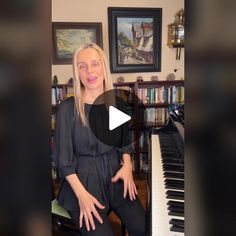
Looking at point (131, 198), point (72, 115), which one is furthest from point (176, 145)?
point (72, 115)

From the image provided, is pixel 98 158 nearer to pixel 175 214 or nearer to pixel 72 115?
pixel 72 115

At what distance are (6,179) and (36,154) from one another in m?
0.02

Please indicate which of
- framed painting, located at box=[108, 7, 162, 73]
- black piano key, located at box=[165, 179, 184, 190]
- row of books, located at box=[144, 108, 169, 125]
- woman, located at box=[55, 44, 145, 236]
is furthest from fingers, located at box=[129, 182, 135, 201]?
framed painting, located at box=[108, 7, 162, 73]

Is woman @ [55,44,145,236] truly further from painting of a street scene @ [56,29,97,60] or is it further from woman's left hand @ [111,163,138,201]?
painting of a street scene @ [56,29,97,60]

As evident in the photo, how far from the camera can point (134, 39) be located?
2.66 metres

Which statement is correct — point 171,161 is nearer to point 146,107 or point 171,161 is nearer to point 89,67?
point 89,67

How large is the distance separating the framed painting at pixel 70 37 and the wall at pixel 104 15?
0.06m

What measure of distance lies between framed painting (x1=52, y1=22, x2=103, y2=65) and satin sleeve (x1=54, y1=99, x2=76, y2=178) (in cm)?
148

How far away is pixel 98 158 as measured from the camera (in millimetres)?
1149

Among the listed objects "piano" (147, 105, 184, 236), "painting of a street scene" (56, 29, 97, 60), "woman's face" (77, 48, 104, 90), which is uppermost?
"painting of a street scene" (56, 29, 97, 60)

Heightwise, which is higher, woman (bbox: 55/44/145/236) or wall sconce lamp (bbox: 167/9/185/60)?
wall sconce lamp (bbox: 167/9/185/60)

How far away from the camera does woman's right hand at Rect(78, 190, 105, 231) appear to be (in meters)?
1.01
